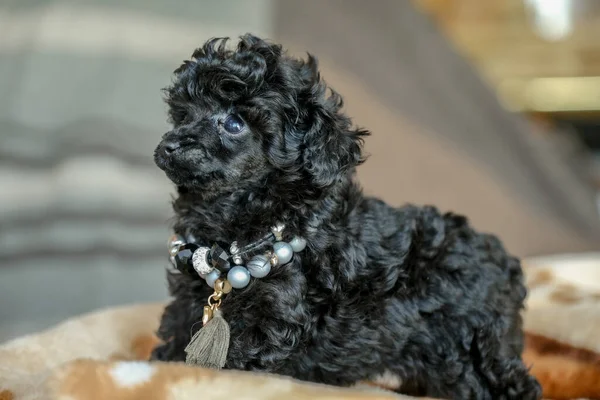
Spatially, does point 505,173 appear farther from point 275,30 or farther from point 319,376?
point 319,376

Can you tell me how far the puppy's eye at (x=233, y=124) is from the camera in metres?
1.06

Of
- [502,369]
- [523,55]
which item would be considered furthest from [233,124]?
[523,55]

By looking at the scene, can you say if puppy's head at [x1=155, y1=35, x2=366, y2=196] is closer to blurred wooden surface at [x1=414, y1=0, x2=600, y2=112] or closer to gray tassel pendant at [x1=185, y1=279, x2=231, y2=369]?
gray tassel pendant at [x1=185, y1=279, x2=231, y2=369]

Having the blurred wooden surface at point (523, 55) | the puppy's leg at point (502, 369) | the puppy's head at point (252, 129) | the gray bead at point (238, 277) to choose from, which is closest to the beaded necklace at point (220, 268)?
the gray bead at point (238, 277)

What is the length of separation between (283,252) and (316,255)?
0.07m

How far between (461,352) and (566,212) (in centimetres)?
183

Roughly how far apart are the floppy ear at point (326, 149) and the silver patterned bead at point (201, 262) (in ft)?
0.74

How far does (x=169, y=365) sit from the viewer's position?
94 centimetres

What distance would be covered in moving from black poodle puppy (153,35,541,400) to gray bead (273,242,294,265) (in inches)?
0.8

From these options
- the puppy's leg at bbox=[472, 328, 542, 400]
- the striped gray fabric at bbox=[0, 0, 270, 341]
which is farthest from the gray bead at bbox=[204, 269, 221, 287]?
the striped gray fabric at bbox=[0, 0, 270, 341]

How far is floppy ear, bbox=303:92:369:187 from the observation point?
1063mm

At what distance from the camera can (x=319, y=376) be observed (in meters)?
1.17

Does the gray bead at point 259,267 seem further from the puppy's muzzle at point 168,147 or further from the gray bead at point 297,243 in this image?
the puppy's muzzle at point 168,147

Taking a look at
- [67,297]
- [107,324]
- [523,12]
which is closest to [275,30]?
[67,297]
